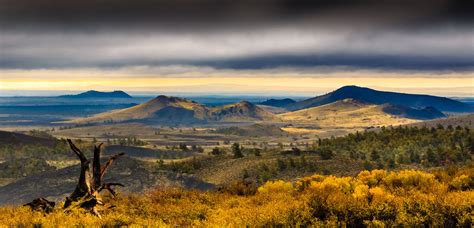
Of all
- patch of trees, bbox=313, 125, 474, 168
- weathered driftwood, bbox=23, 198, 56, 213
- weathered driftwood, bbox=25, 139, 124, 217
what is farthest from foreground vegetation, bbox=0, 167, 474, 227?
patch of trees, bbox=313, 125, 474, 168

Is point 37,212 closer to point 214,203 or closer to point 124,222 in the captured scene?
point 124,222

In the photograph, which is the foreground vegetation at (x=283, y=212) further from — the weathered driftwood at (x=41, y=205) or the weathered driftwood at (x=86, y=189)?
the weathered driftwood at (x=86, y=189)

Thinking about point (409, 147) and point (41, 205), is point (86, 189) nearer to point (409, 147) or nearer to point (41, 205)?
point (41, 205)

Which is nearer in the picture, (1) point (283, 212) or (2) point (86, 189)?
(1) point (283, 212)

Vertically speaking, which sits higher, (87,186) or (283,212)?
(87,186)

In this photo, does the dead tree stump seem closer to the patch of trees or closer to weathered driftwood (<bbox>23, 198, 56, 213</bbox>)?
weathered driftwood (<bbox>23, 198, 56, 213</bbox>)

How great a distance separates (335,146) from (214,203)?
80.8 m

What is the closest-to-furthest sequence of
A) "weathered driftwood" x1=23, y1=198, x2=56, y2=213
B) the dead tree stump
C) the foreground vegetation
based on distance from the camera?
1. the foreground vegetation
2. the dead tree stump
3. "weathered driftwood" x1=23, y1=198, x2=56, y2=213

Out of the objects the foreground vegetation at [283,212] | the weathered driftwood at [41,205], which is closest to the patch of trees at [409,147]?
the foreground vegetation at [283,212]

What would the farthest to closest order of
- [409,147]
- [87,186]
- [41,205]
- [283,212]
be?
[409,147]
[41,205]
[87,186]
[283,212]

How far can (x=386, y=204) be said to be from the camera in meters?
15.3

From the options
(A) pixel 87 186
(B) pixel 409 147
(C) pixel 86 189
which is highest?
(A) pixel 87 186

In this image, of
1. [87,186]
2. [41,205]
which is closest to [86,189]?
[87,186]

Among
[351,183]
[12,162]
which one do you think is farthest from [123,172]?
[12,162]
